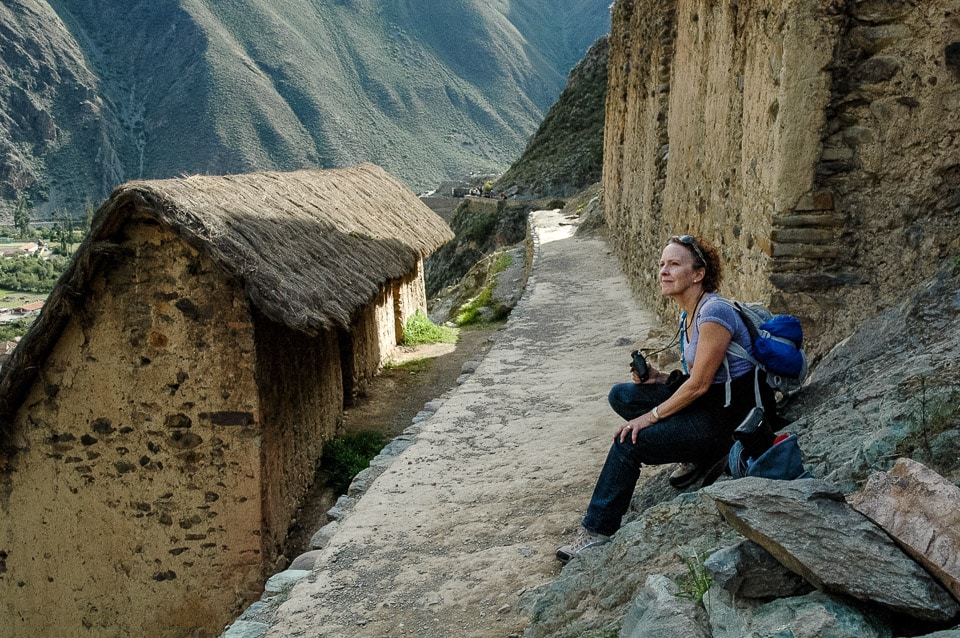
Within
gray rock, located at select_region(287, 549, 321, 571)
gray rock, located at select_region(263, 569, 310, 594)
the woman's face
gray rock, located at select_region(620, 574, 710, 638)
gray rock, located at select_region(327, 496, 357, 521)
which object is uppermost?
the woman's face

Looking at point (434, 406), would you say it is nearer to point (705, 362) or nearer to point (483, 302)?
point (705, 362)

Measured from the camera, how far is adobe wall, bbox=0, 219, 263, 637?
245 inches

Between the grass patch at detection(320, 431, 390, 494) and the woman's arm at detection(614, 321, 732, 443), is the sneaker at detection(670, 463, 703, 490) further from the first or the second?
the grass patch at detection(320, 431, 390, 494)

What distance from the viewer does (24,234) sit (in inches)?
2403

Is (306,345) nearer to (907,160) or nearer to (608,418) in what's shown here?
(608,418)

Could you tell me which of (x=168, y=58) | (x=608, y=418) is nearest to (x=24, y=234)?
(x=168, y=58)

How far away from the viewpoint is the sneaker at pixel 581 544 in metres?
3.56

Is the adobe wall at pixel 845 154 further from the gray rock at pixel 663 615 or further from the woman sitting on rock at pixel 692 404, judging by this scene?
the gray rock at pixel 663 615

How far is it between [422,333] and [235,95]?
6734 cm

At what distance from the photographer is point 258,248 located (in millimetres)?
6656

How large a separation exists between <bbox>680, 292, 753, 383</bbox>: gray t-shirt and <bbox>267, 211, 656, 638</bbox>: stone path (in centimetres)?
122

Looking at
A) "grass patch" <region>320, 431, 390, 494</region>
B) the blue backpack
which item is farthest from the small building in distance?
the blue backpack

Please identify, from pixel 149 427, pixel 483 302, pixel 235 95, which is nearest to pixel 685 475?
pixel 149 427

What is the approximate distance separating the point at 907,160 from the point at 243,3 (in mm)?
91223
